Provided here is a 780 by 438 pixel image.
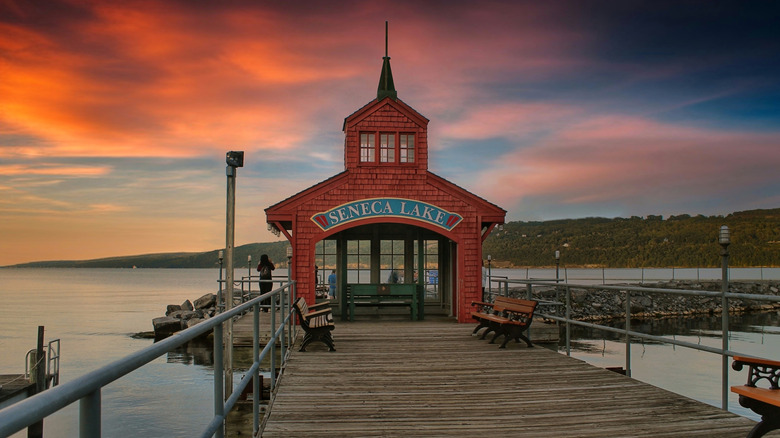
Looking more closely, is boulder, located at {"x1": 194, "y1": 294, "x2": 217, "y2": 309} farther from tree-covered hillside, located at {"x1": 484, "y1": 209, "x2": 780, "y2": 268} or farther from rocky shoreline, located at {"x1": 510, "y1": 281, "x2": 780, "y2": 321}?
tree-covered hillside, located at {"x1": 484, "y1": 209, "x2": 780, "y2": 268}

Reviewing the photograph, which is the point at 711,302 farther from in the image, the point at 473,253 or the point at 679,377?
the point at 473,253

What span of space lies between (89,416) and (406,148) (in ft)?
46.2

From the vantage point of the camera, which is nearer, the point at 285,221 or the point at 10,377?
the point at 285,221

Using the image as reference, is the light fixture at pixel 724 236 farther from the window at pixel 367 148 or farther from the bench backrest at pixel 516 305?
the window at pixel 367 148

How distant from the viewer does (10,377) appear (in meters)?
18.7

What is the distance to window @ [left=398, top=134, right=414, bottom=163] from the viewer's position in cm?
1555

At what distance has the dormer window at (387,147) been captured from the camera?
15398mm

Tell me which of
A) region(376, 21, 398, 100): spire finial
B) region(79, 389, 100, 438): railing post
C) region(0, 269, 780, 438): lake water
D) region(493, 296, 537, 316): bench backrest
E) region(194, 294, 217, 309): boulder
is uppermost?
region(376, 21, 398, 100): spire finial

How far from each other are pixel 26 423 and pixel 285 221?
14.0m

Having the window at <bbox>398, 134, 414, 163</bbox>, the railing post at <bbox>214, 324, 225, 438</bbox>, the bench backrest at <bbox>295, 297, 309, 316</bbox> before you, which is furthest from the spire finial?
the railing post at <bbox>214, 324, 225, 438</bbox>

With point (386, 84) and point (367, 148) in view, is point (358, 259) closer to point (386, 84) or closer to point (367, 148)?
point (367, 148)

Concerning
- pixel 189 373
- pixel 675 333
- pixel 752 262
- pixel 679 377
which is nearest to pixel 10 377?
pixel 189 373

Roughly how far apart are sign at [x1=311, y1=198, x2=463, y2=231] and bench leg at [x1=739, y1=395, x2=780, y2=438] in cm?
1079

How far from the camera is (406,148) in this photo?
1559 cm
